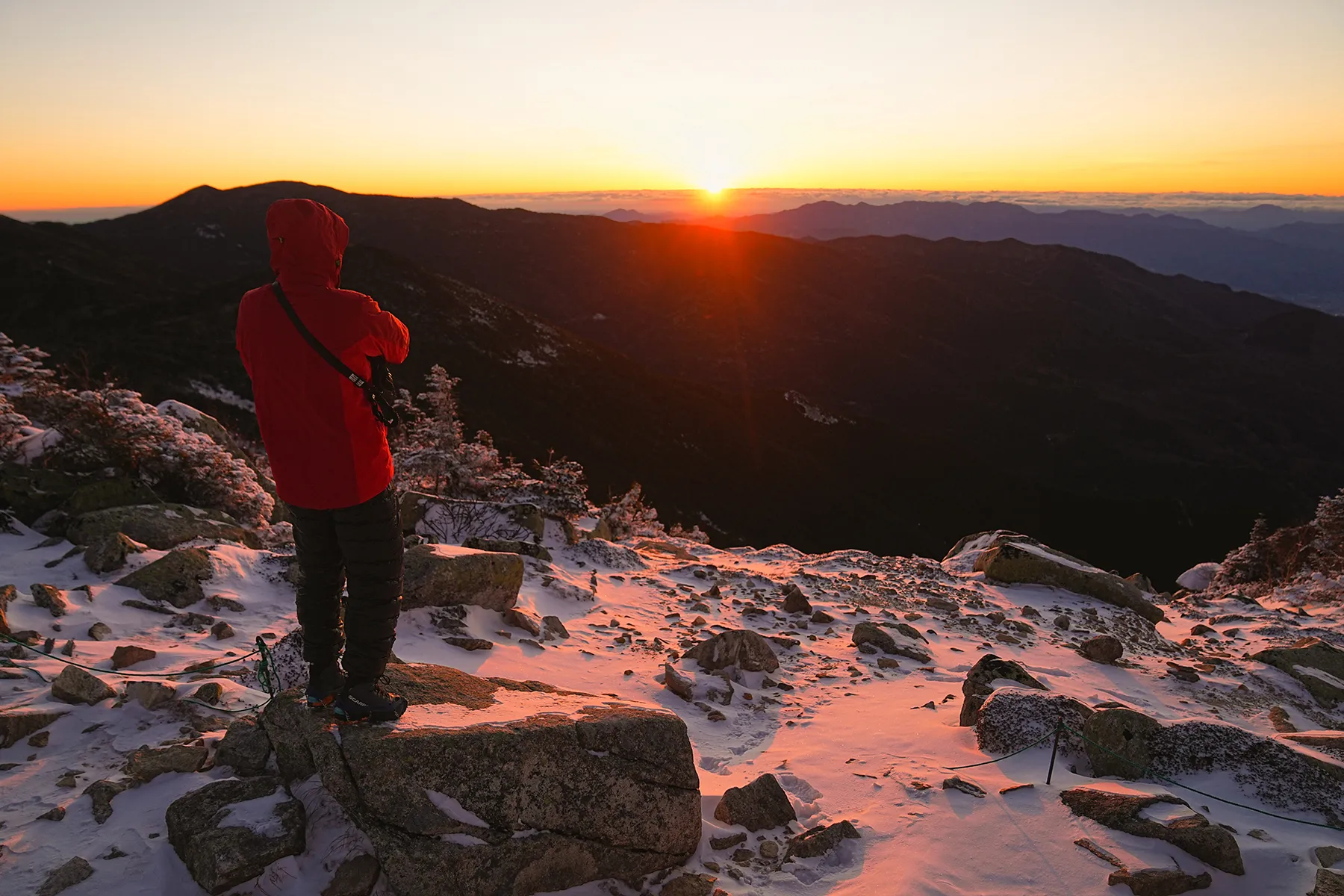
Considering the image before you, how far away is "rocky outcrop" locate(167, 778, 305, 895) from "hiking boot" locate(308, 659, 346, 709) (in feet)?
1.20

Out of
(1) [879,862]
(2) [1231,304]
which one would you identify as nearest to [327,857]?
(1) [879,862]

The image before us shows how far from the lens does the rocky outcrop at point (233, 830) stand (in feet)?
8.27

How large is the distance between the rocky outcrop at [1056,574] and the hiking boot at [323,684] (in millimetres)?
11456

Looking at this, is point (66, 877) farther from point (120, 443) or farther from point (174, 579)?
point (120, 443)

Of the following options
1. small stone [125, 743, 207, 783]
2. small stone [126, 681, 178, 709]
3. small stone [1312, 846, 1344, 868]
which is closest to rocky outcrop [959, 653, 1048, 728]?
small stone [1312, 846, 1344, 868]

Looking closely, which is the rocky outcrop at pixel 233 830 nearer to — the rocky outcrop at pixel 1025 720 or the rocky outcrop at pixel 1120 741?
the rocky outcrop at pixel 1025 720

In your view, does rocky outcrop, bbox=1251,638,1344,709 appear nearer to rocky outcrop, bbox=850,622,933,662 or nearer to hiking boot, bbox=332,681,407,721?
rocky outcrop, bbox=850,622,933,662

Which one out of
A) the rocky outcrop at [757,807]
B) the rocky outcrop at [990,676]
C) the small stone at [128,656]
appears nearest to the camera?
the rocky outcrop at [757,807]

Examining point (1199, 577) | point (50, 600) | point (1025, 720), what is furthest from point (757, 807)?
point (1199, 577)

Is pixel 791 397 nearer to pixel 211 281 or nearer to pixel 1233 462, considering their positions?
pixel 1233 462

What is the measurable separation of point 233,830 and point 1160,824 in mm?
4239

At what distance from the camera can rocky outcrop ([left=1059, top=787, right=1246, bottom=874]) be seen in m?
3.04

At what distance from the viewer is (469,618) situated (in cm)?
592

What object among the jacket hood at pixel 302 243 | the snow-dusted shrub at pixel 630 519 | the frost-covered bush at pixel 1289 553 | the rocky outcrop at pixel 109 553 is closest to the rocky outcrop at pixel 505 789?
the jacket hood at pixel 302 243
